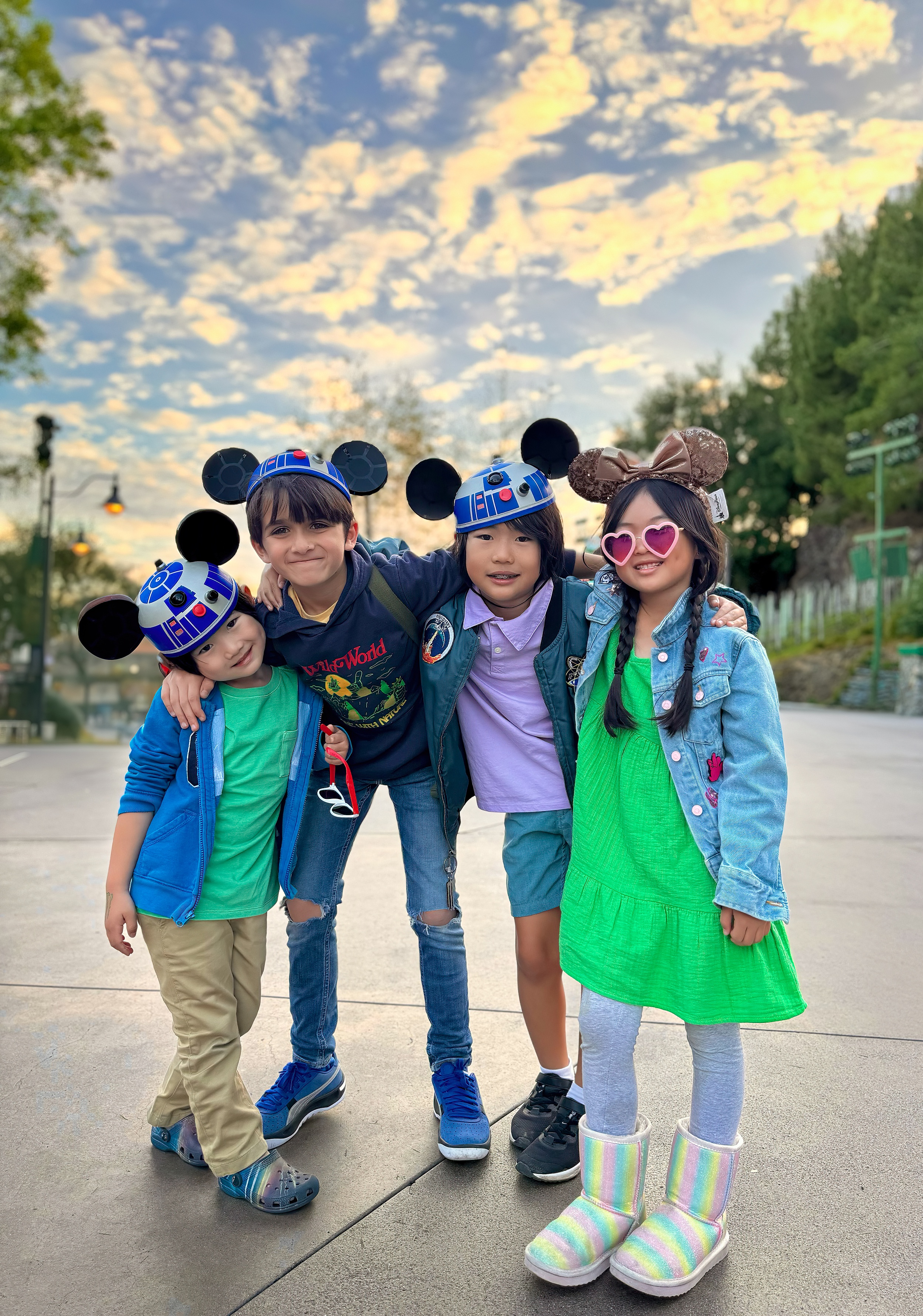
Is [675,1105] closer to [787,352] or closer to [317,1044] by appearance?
[317,1044]

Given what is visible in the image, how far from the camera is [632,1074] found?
1889 mm

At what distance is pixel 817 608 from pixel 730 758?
29.2 metres

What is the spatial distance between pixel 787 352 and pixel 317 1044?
4216cm

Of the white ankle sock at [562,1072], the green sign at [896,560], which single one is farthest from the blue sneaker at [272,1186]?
the green sign at [896,560]

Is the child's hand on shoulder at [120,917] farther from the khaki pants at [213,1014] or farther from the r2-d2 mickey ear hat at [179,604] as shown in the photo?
the r2-d2 mickey ear hat at [179,604]

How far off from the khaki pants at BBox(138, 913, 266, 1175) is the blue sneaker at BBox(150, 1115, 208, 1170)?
0.27 ft

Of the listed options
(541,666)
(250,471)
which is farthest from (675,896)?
(250,471)

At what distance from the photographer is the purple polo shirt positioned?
2303mm

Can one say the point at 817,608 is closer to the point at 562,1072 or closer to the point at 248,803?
the point at 562,1072

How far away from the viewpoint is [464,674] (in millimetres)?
2303

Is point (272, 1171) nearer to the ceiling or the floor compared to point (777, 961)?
nearer to the floor

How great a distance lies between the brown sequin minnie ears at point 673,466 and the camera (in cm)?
201

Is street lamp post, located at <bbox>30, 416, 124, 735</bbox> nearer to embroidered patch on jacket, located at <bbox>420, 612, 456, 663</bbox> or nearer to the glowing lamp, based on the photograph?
the glowing lamp

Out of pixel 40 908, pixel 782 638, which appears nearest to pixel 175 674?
pixel 40 908
